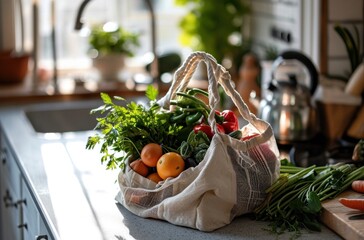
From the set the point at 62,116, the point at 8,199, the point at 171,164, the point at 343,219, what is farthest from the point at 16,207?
the point at 343,219

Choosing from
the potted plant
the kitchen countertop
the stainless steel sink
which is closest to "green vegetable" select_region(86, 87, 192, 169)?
the kitchen countertop

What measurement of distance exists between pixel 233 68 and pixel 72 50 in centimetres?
89

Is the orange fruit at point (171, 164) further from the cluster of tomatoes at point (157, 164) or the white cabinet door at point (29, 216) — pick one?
the white cabinet door at point (29, 216)

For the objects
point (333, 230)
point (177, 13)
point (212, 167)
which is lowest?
point (333, 230)

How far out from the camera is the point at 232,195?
1.86 metres

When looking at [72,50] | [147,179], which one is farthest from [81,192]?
[72,50]

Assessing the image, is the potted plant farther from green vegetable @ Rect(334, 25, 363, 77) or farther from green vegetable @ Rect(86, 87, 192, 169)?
green vegetable @ Rect(86, 87, 192, 169)

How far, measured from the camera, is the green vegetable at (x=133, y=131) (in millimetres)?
1976

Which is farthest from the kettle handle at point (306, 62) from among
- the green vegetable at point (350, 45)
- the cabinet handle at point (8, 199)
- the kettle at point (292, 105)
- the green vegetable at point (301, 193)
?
the cabinet handle at point (8, 199)

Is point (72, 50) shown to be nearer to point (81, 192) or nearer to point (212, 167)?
point (81, 192)

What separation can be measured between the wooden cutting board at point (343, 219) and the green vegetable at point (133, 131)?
39 cm

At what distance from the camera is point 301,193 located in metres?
1.95

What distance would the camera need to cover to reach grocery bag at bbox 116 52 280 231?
1844mm

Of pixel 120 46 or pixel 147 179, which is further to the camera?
pixel 120 46
